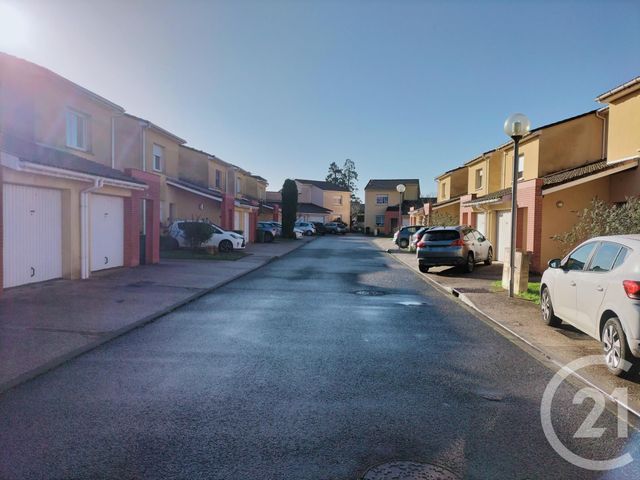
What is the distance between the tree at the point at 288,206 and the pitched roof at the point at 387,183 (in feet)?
88.8

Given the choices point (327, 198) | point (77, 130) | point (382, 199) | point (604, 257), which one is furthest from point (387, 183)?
point (604, 257)

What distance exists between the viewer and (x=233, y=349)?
682cm

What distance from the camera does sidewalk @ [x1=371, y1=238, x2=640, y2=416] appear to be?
5.65m

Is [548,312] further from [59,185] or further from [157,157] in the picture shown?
[157,157]

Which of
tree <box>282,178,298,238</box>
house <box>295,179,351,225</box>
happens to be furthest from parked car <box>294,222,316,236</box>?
house <box>295,179,351,225</box>

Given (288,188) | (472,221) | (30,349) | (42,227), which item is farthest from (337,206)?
(30,349)

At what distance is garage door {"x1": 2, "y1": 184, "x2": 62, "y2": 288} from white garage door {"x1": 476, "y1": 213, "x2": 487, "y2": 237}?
1786 cm

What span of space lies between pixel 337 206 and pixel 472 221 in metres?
53.8

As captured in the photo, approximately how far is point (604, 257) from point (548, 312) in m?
2.23

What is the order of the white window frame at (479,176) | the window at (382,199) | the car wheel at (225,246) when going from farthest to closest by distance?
the window at (382,199) < the white window frame at (479,176) < the car wheel at (225,246)

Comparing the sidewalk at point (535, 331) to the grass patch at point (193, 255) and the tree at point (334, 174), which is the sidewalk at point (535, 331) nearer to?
the grass patch at point (193, 255)

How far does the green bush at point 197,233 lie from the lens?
Answer: 22984mm

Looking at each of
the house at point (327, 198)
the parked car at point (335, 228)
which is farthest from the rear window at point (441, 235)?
the house at point (327, 198)

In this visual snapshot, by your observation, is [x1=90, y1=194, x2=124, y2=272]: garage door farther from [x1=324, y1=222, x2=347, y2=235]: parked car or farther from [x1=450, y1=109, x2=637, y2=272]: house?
[x1=324, y1=222, x2=347, y2=235]: parked car
